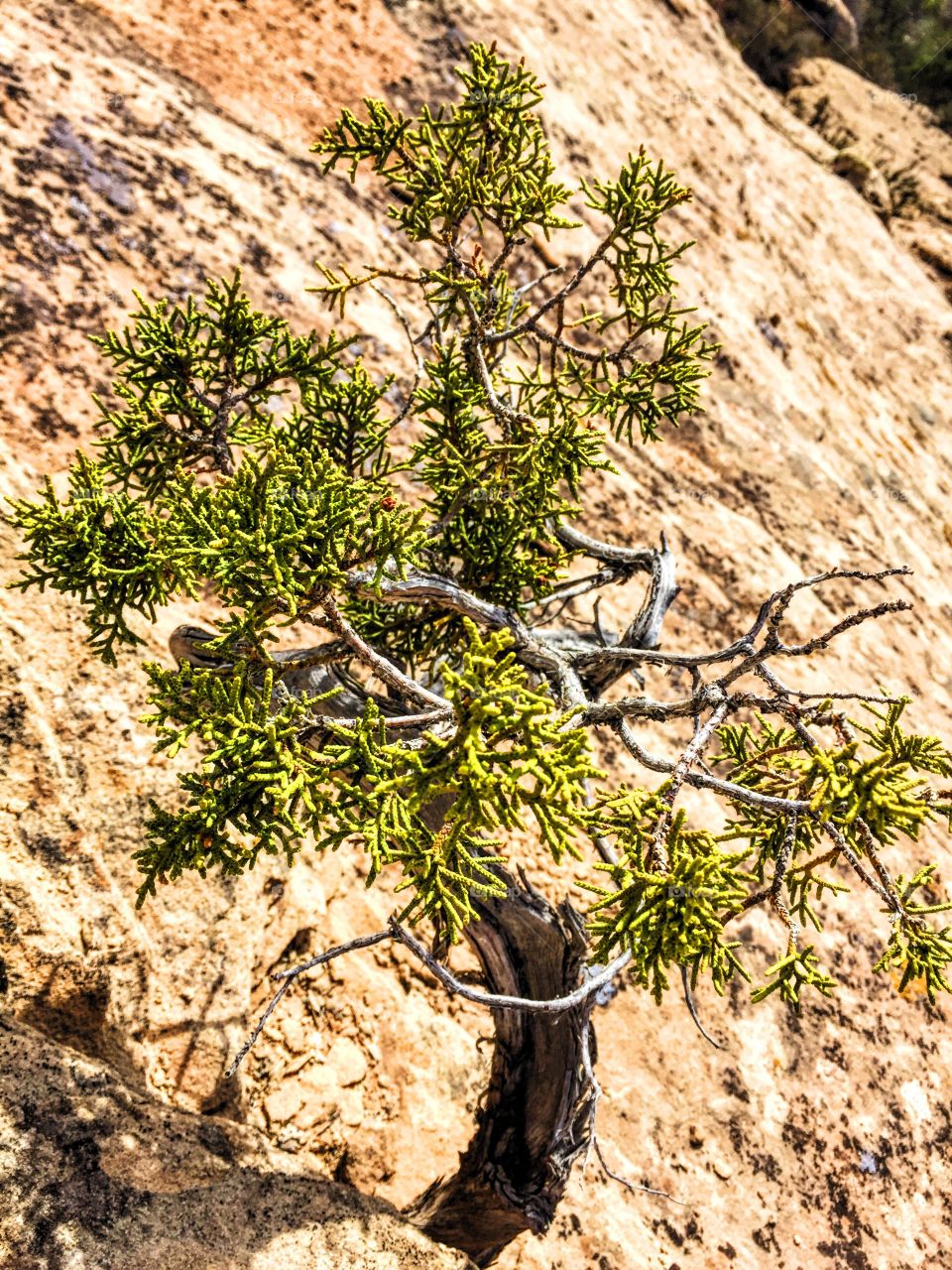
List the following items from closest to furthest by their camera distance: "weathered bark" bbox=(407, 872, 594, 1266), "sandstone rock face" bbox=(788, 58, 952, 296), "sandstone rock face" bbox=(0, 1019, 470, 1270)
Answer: "sandstone rock face" bbox=(0, 1019, 470, 1270), "weathered bark" bbox=(407, 872, 594, 1266), "sandstone rock face" bbox=(788, 58, 952, 296)

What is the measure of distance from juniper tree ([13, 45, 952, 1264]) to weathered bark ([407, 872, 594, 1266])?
0.05 ft

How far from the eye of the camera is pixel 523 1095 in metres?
4.17

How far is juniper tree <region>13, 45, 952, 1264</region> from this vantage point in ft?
7.45

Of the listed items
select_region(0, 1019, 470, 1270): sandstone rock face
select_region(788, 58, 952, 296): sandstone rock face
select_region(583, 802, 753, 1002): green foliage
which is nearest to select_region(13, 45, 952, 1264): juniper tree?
select_region(583, 802, 753, 1002): green foliage

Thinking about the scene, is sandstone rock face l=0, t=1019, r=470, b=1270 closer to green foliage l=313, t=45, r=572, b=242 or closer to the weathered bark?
the weathered bark

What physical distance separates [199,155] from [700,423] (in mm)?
6905

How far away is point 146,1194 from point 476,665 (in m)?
2.83

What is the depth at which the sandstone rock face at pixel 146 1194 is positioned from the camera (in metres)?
2.84

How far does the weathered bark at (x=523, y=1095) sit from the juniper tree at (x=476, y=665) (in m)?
0.02

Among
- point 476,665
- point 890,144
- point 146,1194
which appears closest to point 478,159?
point 476,665

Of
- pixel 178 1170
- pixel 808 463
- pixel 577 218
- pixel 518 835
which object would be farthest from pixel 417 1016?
pixel 577 218

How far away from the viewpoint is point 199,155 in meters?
8.12

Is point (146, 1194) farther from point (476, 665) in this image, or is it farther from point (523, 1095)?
point (476, 665)

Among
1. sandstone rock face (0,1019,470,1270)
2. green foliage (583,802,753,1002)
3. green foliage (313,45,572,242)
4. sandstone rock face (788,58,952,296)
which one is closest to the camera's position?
green foliage (583,802,753,1002)
